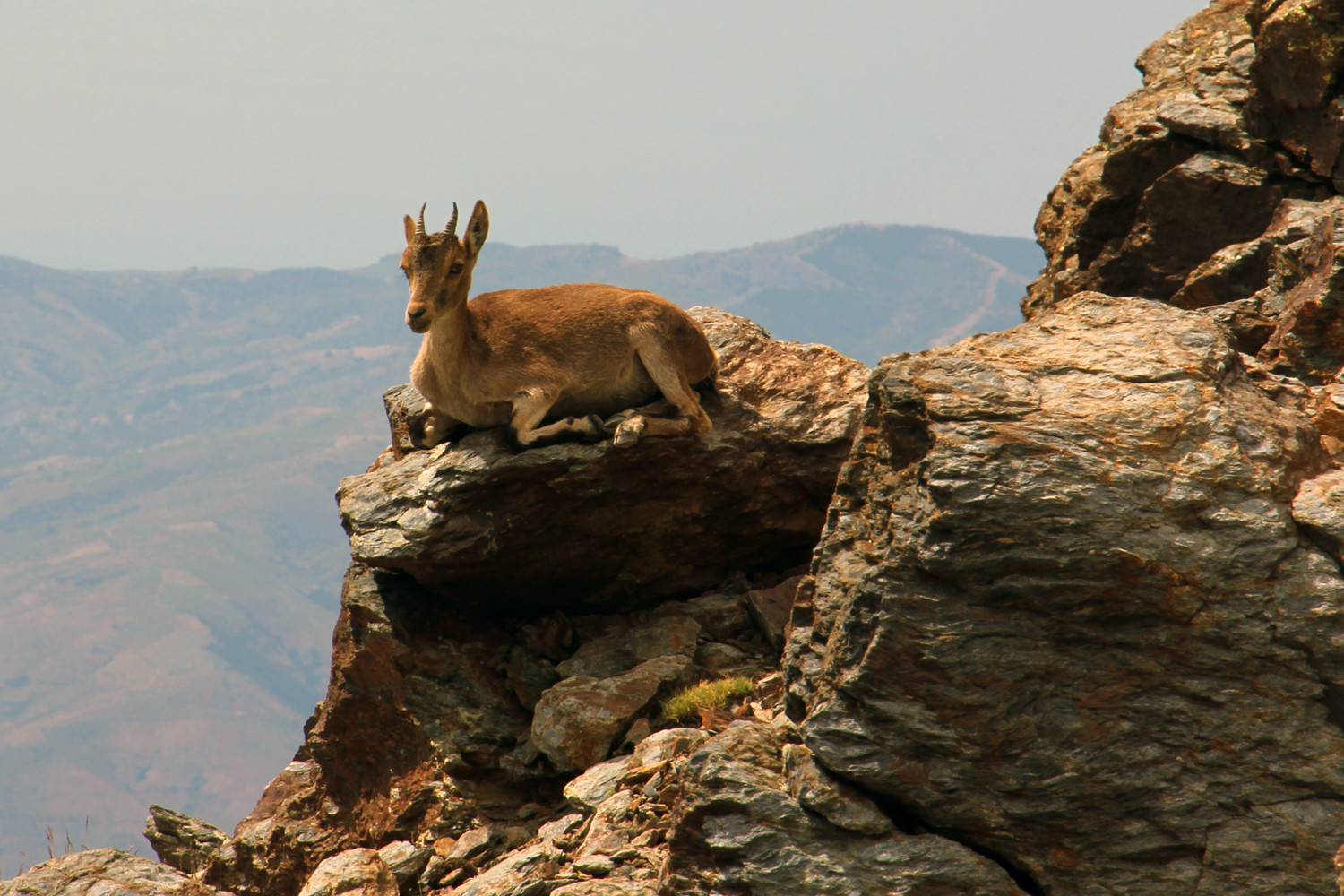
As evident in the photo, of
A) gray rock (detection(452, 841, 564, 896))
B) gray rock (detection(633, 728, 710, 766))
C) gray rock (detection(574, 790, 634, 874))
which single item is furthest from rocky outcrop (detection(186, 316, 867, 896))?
gray rock (detection(574, 790, 634, 874))

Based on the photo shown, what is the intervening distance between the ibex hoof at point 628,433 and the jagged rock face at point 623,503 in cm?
19

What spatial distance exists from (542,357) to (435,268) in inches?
56.6

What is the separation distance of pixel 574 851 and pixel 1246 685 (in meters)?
5.22

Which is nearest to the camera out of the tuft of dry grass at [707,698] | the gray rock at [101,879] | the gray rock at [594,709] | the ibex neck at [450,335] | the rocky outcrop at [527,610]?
the tuft of dry grass at [707,698]

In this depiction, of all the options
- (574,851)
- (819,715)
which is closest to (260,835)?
(574,851)

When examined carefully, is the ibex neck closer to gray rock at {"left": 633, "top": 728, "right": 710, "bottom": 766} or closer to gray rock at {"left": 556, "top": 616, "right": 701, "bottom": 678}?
gray rock at {"left": 556, "top": 616, "right": 701, "bottom": 678}

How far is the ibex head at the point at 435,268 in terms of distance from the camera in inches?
414

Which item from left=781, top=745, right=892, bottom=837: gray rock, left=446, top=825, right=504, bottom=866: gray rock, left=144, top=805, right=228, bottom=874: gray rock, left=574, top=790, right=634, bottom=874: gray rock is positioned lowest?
left=144, top=805, right=228, bottom=874: gray rock

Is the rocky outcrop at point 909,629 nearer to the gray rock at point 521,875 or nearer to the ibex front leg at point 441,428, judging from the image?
the gray rock at point 521,875

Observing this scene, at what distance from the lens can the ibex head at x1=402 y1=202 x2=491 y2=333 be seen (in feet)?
34.5

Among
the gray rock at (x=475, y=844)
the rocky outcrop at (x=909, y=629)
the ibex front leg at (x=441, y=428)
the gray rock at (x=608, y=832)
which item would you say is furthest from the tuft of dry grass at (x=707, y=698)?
the ibex front leg at (x=441, y=428)

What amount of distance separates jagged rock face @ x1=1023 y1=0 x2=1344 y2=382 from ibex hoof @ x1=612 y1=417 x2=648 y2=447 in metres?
6.07

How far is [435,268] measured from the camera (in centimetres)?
1064

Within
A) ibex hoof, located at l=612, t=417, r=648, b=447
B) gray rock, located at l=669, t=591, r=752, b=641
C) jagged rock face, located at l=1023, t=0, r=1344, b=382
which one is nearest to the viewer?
jagged rock face, located at l=1023, t=0, r=1344, b=382
